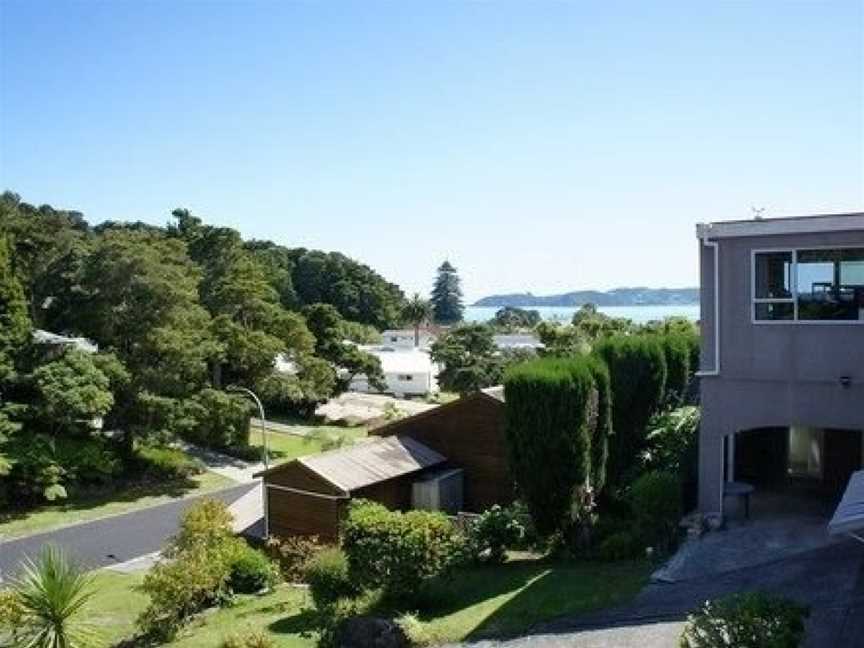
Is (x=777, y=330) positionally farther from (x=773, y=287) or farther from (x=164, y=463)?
(x=164, y=463)

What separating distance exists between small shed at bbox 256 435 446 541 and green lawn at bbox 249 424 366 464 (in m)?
17.2

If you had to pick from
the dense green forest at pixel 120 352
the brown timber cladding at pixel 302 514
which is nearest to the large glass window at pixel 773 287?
the brown timber cladding at pixel 302 514

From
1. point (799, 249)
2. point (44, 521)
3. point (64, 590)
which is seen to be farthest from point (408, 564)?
point (44, 521)

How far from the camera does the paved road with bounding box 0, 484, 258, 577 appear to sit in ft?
82.5

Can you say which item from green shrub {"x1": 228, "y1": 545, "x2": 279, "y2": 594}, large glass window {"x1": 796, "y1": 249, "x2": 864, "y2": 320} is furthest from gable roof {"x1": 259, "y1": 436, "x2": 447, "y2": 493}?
large glass window {"x1": 796, "y1": 249, "x2": 864, "y2": 320}

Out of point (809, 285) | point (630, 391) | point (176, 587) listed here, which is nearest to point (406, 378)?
point (630, 391)

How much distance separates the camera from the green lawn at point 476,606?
1290cm

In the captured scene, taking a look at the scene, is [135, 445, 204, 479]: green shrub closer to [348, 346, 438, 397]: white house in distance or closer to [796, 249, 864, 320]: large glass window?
[796, 249, 864, 320]: large glass window

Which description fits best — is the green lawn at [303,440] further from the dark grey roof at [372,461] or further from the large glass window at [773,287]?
the large glass window at [773,287]

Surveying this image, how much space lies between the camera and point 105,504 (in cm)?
3141

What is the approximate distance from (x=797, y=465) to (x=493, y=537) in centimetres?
778

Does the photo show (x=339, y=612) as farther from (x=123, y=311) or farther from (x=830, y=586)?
(x=123, y=311)

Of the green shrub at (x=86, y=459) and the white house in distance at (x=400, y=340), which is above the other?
the white house in distance at (x=400, y=340)

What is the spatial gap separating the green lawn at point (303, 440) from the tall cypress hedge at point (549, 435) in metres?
23.5
